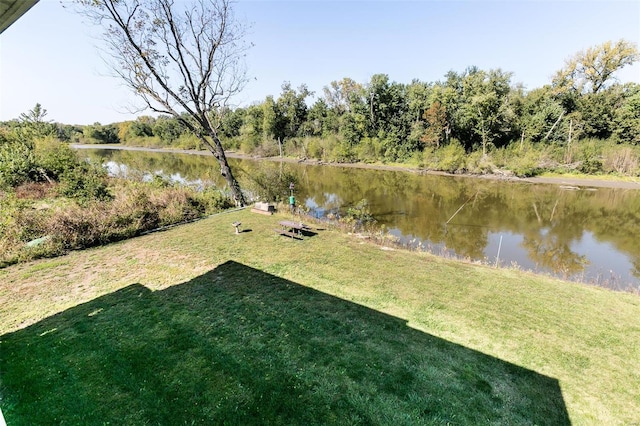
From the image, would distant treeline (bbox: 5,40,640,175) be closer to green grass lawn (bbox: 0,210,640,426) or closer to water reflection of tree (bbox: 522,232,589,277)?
green grass lawn (bbox: 0,210,640,426)

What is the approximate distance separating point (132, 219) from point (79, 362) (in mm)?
→ 7769

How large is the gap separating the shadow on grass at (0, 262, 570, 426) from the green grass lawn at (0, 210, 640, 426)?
0.08 ft

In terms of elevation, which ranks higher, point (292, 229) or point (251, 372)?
point (292, 229)

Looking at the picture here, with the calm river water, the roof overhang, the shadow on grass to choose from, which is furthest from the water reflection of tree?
the roof overhang

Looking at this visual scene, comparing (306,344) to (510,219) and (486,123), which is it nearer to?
(510,219)

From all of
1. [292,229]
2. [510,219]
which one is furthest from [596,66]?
[292,229]

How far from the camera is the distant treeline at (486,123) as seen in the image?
2914 centimetres

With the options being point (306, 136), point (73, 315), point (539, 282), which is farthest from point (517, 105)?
point (73, 315)

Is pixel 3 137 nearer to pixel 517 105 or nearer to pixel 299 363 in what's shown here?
pixel 299 363

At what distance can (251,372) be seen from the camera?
4.36 m

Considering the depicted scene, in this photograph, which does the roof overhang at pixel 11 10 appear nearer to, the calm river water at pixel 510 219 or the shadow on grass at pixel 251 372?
the shadow on grass at pixel 251 372

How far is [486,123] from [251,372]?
39.3m

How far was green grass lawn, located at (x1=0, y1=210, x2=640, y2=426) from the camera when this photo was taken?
3.81m

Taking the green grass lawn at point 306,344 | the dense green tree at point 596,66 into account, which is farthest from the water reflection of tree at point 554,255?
the dense green tree at point 596,66
